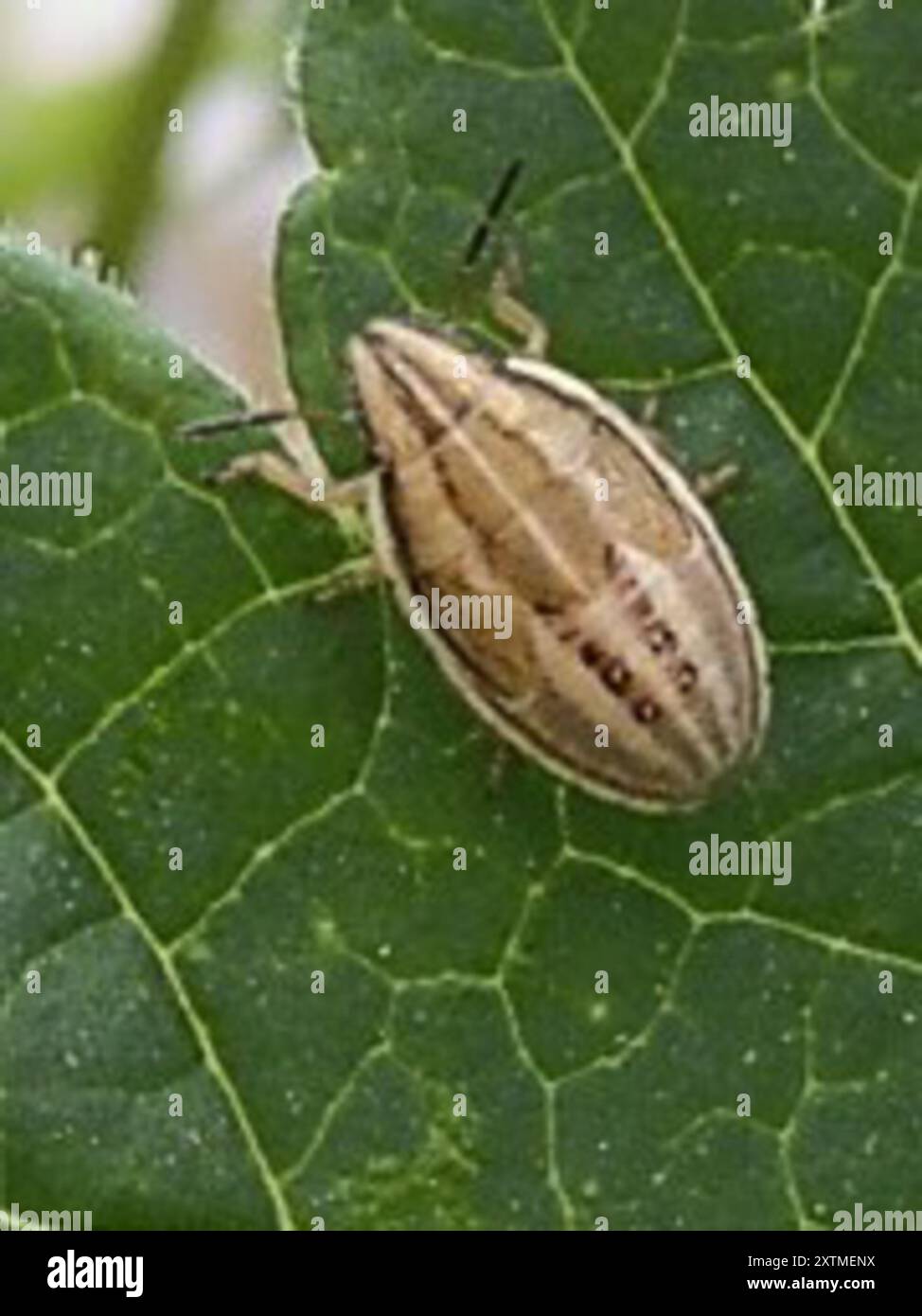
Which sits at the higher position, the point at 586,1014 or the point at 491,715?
the point at 491,715

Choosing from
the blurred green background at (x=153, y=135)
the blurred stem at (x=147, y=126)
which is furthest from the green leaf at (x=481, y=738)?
the blurred stem at (x=147, y=126)

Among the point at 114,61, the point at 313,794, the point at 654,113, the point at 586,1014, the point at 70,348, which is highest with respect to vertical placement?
the point at 114,61

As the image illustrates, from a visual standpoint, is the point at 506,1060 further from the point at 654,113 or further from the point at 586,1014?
the point at 654,113

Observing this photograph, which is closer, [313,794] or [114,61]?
[313,794]

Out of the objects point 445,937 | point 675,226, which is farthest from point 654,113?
point 445,937

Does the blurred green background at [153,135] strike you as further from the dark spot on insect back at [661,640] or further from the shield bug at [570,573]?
the dark spot on insect back at [661,640]

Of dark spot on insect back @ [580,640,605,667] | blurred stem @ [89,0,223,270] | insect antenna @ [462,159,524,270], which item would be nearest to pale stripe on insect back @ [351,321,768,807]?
dark spot on insect back @ [580,640,605,667]
